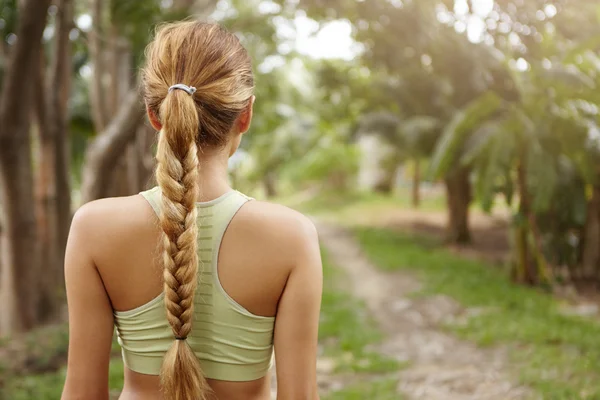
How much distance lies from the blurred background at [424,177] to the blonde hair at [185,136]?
177cm

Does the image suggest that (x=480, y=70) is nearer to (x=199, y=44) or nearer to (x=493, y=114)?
(x=493, y=114)

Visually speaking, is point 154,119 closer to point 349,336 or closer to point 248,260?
point 248,260

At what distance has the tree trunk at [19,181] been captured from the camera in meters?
4.68

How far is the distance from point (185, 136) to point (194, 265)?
1.08ft

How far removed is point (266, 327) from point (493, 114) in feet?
24.5

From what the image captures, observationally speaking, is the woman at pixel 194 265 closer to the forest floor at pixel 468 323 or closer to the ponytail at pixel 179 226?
the ponytail at pixel 179 226

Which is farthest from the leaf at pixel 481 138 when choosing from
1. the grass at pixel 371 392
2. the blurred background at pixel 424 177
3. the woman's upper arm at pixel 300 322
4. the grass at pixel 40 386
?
the woman's upper arm at pixel 300 322

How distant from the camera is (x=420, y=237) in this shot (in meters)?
12.6

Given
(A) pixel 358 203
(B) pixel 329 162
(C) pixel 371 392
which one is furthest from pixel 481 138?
(B) pixel 329 162

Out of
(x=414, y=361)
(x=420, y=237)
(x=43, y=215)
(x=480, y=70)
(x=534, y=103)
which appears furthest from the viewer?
(x=420, y=237)

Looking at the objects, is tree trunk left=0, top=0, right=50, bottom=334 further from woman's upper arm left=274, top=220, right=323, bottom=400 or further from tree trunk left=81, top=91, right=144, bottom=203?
woman's upper arm left=274, top=220, right=323, bottom=400

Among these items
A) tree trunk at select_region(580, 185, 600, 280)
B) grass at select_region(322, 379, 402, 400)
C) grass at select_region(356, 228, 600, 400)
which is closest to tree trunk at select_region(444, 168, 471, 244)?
grass at select_region(356, 228, 600, 400)

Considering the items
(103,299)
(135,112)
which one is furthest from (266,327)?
(135,112)

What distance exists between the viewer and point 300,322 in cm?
150
